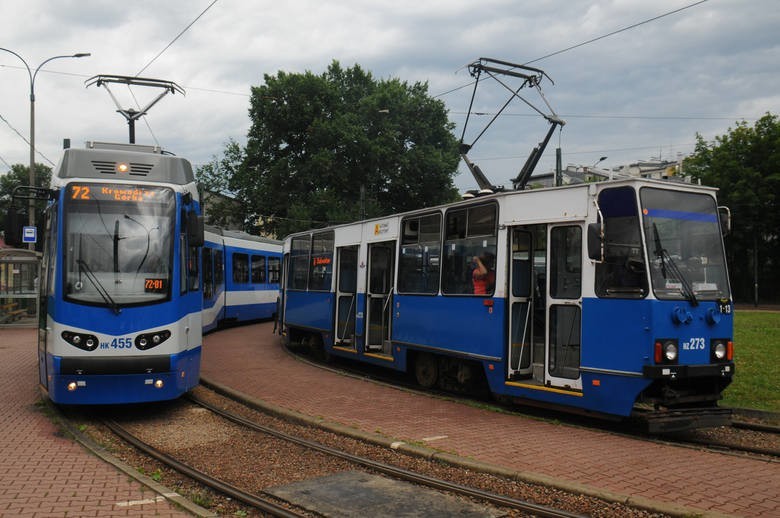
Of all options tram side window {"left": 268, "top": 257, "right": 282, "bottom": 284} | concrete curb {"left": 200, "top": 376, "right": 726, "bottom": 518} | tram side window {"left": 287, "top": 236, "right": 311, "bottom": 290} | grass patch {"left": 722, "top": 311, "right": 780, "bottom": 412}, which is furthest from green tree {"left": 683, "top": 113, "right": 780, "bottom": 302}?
concrete curb {"left": 200, "top": 376, "right": 726, "bottom": 518}

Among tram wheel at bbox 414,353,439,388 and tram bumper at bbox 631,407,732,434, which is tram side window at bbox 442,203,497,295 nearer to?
tram wheel at bbox 414,353,439,388

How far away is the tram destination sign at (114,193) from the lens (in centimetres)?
891

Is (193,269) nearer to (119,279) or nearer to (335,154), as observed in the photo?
(119,279)

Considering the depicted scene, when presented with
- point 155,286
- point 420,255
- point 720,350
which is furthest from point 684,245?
point 155,286

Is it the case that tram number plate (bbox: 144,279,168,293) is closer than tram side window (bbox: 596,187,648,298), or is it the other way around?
tram side window (bbox: 596,187,648,298)

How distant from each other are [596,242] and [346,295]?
7386 mm

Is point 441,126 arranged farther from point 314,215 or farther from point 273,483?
point 273,483

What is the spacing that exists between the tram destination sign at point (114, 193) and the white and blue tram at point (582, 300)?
4.55 metres

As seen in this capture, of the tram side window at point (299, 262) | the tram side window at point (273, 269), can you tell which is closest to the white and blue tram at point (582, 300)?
the tram side window at point (299, 262)

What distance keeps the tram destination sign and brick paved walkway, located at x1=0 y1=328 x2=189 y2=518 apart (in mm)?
2996

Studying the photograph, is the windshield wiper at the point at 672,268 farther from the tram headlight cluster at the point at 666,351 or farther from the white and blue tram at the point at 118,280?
the white and blue tram at the point at 118,280

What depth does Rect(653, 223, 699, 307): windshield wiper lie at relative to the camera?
810cm

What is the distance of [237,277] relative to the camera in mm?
23781

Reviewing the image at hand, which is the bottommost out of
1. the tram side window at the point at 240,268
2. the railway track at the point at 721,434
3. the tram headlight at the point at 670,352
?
the railway track at the point at 721,434
